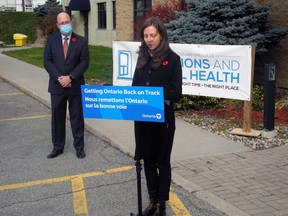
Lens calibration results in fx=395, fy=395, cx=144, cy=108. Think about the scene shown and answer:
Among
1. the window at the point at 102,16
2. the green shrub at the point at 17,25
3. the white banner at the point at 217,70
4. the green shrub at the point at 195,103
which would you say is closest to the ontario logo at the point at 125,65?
the white banner at the point at 217,70

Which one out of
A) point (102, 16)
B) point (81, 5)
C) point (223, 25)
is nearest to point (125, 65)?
point (223, 25)

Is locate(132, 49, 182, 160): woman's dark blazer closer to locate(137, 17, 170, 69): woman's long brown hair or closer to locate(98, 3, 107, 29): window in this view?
locate(137, 17, 170, 69): woman's long brown hair

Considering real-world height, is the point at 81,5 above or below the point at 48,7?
below

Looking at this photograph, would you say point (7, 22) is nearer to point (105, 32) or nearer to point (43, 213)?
point (105, 32)

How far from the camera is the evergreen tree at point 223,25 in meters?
9.01

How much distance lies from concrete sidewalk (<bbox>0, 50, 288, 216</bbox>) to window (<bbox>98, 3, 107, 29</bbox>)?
19361 mm

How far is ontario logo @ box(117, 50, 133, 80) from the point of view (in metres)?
8.00

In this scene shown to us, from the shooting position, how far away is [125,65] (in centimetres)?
806

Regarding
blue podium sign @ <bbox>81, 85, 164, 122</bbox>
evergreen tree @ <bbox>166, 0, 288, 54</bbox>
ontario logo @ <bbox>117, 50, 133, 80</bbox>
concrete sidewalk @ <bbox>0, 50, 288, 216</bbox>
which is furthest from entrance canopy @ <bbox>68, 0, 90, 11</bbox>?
blue podium sign @ <bbox>81, 85, 164, 122</bbox>

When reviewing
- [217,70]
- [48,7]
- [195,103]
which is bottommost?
[195,103]

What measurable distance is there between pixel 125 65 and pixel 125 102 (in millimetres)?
4619

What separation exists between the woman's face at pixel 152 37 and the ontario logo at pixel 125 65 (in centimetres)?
A: 449

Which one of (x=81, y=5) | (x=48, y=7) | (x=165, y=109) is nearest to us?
(x=165, y=109)

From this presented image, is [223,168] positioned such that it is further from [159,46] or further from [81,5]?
[81,5]
